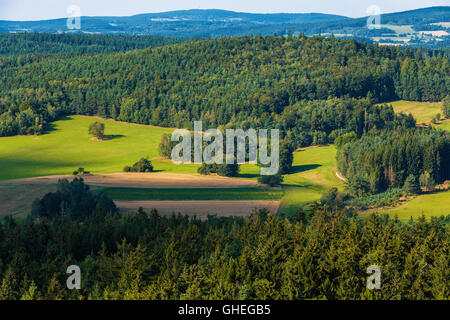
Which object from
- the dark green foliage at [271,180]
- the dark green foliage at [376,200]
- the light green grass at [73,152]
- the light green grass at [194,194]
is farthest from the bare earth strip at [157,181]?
the dark green foliage at [376,200]

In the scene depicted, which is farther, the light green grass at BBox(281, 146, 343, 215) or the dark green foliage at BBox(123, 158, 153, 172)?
the dark green foliage at BBox(123, 158, 153, 172)

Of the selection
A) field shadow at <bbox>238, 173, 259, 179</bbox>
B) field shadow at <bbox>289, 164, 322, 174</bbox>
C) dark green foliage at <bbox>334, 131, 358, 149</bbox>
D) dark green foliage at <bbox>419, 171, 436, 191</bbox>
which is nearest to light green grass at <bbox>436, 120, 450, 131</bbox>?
dark green foliage at <bbox>334, 131, 358, 149</bbox>

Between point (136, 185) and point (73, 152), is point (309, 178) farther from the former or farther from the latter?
point (73, 152)

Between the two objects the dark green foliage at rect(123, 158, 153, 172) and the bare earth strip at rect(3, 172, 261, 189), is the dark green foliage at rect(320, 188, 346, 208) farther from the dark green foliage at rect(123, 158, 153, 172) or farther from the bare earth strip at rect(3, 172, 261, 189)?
the dark green foliage at rect(123, 158, 153, 172)

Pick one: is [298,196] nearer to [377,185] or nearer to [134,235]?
[377,185]

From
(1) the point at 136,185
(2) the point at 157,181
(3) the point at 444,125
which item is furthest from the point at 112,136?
(3) the point at 444,125
